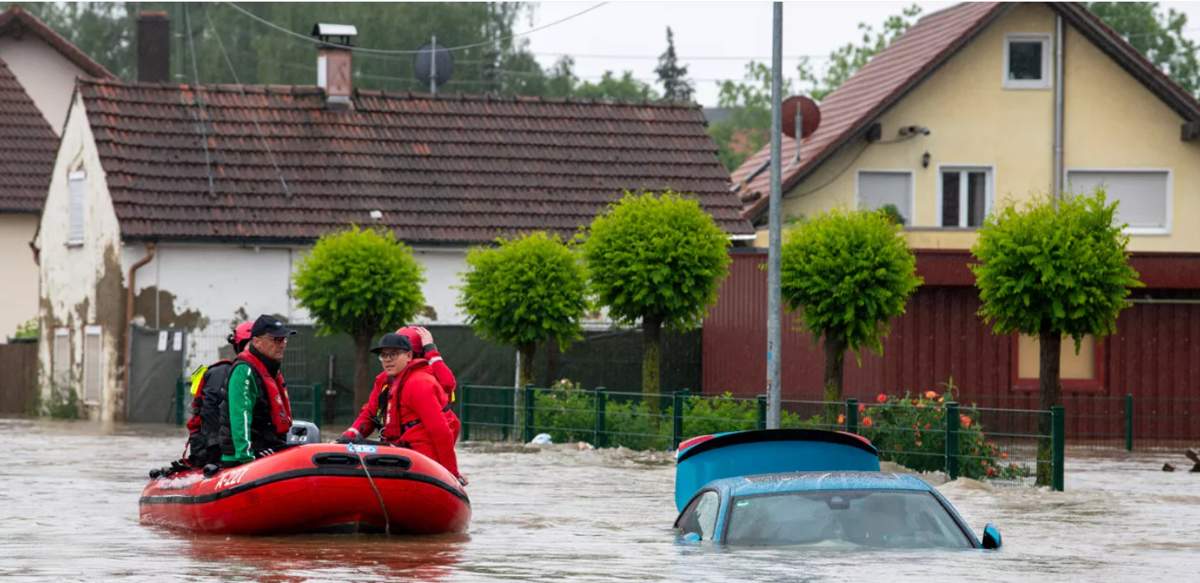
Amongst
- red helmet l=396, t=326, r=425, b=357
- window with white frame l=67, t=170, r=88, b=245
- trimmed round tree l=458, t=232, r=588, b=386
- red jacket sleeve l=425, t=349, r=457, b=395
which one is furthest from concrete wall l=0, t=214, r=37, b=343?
red helmet l=396, t=326, r=425, b=357

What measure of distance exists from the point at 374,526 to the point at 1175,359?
22267 millimetres

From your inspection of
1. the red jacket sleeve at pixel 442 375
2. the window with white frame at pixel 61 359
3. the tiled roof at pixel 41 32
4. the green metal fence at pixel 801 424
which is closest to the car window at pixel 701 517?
the red jacket sleeve at pixel 442 375

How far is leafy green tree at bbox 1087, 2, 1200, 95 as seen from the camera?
79938 mm

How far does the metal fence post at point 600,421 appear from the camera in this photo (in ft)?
98.4

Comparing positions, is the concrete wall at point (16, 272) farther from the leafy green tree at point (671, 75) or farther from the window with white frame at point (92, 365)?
the leafy green tree at point (671, 75)

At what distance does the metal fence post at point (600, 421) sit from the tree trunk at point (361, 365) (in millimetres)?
6797

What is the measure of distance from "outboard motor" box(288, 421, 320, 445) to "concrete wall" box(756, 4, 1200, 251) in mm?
24396

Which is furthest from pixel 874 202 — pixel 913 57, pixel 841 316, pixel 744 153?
pixel 744 153

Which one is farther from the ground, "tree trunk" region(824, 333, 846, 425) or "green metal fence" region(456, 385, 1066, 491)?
"tree trunk" region(824, 333, 846, 425)

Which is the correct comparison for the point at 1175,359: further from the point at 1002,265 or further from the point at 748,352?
the point at 1002,265

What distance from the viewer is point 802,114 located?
43281 mm

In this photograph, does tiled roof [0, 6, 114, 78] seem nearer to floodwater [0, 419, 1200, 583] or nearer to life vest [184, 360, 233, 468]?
floodwater [0, 419, 1200, 583]

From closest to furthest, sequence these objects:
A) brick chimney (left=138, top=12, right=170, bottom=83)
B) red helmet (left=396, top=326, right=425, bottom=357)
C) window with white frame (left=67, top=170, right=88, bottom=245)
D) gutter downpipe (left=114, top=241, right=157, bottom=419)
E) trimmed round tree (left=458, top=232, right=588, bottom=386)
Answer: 1. red helmet (left=396, top=326, right=425, bottom=357)
2. trimmed round tree (left=458, top=232, right=588, bottom=386)
3. gutter downpipe (left=114, top=241, right=157, bottom=419)
4. window with white frame (left=67, top=170, right=88, bottom=245)
5. brick chimney (left=138, top=12, right=170, bottom=83)

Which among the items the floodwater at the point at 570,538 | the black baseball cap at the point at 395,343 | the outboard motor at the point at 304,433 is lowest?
the floodwater at the point at 570,538
